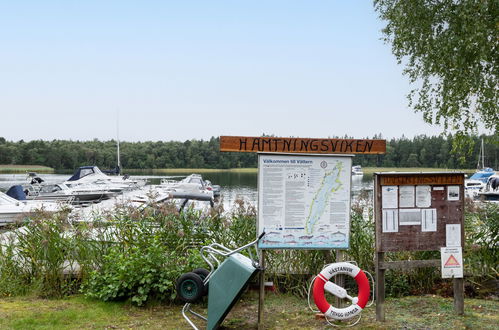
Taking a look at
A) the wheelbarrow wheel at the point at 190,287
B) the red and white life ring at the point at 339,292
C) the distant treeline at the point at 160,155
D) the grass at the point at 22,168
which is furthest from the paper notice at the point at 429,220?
the grass at the point at 22,168

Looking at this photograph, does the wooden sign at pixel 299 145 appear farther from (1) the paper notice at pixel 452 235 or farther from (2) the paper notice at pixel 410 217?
(1) the paper notice at pixel 452 235

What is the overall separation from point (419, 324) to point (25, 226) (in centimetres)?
513

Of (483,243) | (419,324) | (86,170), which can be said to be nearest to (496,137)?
(483,243)

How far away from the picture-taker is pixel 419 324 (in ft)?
17.9

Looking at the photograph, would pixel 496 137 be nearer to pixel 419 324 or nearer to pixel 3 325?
pixel 419 324

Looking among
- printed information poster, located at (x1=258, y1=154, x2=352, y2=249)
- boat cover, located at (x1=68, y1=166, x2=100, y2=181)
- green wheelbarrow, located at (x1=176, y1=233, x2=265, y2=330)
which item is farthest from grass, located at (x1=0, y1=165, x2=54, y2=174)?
printed information poster, located at (x1=258, y1=154, x2=352, y2=249)

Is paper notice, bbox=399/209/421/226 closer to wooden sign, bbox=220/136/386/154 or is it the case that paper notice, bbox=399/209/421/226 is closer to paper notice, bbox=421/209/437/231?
paper notice, bbox=421/209/437/231

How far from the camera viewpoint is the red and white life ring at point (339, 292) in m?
→ 5.41

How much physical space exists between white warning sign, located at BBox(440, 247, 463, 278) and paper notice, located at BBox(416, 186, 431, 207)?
0.53 meters

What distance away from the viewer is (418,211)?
5.76 meters

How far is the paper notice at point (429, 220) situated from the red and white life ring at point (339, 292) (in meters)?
0.93

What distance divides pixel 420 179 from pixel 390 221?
1.86 feet

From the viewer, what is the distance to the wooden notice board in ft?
18.7

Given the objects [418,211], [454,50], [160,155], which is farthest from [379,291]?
[160,155]
